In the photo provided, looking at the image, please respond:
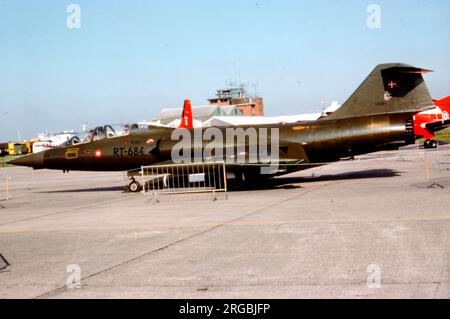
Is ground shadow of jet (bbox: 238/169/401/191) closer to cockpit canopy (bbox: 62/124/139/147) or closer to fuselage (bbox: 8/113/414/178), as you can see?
fuselage (bbox: 8/113/414/178)

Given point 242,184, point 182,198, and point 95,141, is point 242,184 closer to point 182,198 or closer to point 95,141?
point 182,198

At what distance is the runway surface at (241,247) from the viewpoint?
5.45m

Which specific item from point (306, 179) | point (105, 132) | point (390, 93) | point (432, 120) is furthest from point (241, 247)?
point (432, 120)

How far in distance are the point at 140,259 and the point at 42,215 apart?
269 inches

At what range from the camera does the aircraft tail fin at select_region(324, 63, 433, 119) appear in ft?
51.9

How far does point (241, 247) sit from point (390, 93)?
10.9m

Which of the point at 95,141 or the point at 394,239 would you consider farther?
the point at 95,141

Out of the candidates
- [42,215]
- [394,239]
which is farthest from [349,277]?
→ [42,215]

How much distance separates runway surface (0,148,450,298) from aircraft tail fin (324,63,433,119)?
3551mm

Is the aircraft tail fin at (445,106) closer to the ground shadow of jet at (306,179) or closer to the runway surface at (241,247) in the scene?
the ground shadow of jet at (306,179)

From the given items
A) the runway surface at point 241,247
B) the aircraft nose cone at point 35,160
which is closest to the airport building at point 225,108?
the aircraft nose cone at point 35,160
